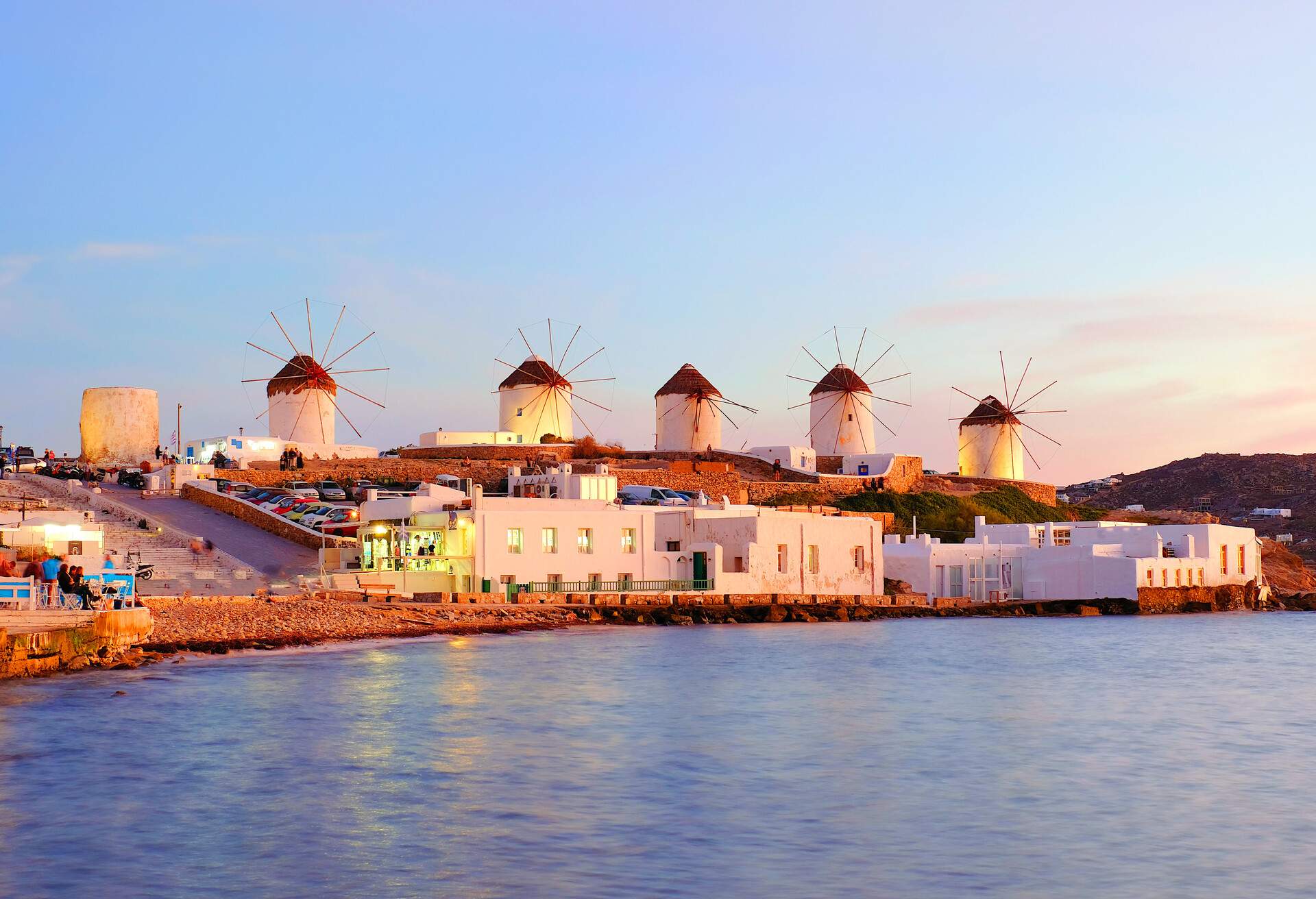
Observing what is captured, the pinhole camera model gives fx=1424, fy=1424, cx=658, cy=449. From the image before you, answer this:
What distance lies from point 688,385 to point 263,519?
3752 centimetres


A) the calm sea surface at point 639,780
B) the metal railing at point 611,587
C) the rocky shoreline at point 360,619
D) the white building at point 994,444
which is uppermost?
the white building at point 994,444

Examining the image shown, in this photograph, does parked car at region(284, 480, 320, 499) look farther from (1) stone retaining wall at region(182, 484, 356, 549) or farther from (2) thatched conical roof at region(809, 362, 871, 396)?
(2) thatched conical roof at region(809, 362, 871, 396)

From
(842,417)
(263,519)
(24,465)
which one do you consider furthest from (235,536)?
(842,417)

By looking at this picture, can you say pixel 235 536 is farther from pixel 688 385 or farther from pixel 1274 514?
pixel 1274 514

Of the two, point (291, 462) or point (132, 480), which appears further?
point (291, 462)

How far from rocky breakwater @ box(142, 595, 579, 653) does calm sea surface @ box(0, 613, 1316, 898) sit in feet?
5.58

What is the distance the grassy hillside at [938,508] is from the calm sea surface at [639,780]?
36406 mm

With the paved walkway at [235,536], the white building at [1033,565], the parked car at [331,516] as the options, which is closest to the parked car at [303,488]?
the paved walkway at [235,536]

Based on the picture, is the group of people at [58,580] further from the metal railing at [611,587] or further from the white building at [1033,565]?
the white building at [1033,565]

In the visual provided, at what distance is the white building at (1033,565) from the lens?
56.5 metres

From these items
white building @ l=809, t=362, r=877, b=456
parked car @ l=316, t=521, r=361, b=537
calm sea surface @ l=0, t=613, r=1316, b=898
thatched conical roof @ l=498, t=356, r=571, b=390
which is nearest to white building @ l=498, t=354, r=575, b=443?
thatched conical roof @ l=498, t=356, r=571, b=390

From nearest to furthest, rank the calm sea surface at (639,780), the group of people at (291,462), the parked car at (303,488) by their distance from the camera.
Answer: the calm sea surface at (639,780)
the parked car at (303,488)
the group of people at (291,462)

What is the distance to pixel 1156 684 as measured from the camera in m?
30.7

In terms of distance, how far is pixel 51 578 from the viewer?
85.1ft
